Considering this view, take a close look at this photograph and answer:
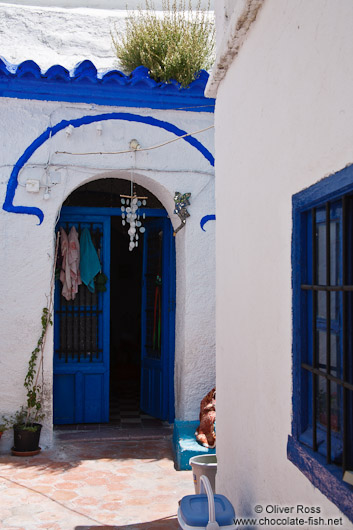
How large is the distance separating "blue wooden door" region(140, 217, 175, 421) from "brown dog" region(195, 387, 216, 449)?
1.08 meters

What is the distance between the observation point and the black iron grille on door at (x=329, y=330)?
7.13ft

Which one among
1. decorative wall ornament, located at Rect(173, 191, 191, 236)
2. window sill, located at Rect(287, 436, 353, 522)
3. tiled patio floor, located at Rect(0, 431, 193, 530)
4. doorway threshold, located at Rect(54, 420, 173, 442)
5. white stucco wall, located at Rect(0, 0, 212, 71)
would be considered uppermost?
white stucco wall, located at Rect(0, 0, 212, 71)

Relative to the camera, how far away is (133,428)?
22.9 feet

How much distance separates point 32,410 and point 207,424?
190 cm

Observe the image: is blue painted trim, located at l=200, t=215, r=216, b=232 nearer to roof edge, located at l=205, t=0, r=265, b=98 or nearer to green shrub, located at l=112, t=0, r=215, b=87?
green shrub, located at l=112, t=0, r=215, b=87

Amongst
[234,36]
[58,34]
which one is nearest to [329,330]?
[234,36]

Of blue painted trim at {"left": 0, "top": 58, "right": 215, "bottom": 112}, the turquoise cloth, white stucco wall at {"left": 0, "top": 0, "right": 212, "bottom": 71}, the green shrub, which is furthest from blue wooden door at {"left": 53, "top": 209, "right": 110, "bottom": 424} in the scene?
white stucco wall at {"left": 0, "top": 0, "right": 212, "bottom": 71}

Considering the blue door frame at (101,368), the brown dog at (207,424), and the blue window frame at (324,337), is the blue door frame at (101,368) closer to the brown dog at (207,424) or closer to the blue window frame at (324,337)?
the brown dog at (207,424)

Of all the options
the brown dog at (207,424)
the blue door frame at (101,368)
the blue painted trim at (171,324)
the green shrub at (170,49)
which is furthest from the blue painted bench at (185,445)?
the green shrub at (170,49)

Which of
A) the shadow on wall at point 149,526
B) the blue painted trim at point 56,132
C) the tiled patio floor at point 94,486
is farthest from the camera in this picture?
the blue painted trim at point 56,132

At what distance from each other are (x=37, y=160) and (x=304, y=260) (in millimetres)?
4375

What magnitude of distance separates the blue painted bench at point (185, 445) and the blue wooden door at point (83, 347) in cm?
124

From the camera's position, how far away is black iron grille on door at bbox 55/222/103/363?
7.10 metres

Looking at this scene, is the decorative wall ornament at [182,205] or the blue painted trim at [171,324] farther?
the blue painted trim at [171,324]
